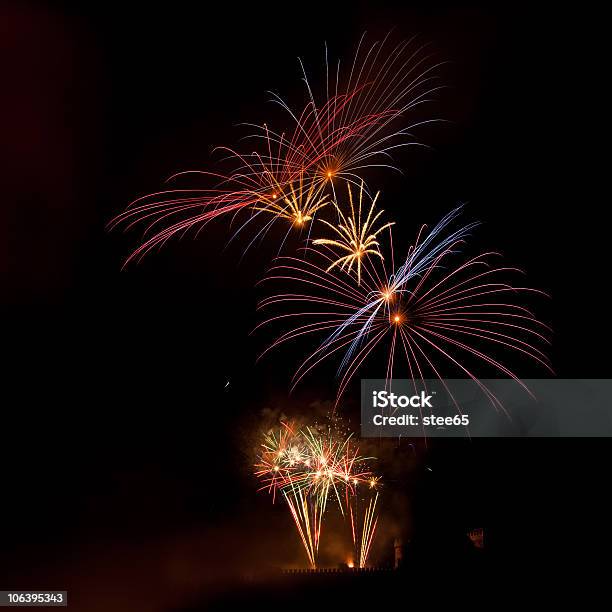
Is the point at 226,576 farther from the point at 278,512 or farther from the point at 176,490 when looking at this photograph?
the point at 278,512

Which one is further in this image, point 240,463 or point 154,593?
point 240,463

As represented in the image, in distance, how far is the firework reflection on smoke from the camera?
66.3 feet

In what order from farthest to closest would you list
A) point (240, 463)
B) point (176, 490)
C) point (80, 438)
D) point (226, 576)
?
1. point (240, 463)
2. point (176, 490)
3. point (80, 438)
4. point (226, 576)

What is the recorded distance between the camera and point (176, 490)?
19969 millimetres

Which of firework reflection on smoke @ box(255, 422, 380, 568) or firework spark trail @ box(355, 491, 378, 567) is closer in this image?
firework reflection on smoke @ box(255, 422, 380, 568)

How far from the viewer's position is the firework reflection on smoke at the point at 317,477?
2022 cm

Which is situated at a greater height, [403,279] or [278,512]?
[403,279]

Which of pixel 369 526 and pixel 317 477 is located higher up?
pixel 317 477

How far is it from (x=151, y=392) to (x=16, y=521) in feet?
19.4

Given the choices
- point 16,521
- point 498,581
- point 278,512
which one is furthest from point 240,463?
point 498,581

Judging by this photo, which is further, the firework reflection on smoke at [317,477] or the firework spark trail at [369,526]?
the firework spark trail at [369,526]

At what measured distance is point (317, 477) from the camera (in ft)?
66.4

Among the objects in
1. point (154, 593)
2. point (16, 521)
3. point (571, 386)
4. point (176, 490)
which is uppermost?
point (571, 386)

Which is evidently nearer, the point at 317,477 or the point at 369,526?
the point at 317,477
